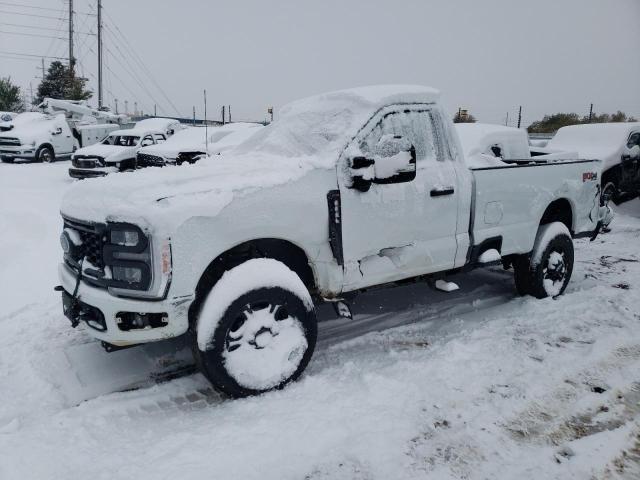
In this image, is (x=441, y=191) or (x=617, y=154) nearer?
(x=441, y=191)

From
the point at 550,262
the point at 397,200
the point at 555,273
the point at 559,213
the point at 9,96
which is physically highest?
the point at 9,96

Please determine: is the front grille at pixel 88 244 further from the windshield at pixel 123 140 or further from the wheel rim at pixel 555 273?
the windshield at pixel 123 140

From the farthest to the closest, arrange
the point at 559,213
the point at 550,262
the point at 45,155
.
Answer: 1. the point at 45,155
2. the point at 559,213
3. the point at 550,262

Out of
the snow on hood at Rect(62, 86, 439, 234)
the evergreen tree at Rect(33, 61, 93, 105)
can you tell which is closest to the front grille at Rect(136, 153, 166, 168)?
the snow on hood at Rect(62, 86, 439, 234)

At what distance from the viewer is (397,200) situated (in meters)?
4.06

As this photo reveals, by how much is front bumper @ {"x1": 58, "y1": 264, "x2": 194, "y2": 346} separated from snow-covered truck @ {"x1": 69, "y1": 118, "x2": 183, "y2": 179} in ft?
37.2

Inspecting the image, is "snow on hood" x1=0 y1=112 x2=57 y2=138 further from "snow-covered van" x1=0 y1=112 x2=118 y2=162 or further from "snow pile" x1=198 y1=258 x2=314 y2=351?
"snow pile" x1=198 y1=258 x2=314 y2=351

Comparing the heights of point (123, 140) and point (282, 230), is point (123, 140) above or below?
above

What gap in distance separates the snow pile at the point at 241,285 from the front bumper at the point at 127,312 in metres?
0.13

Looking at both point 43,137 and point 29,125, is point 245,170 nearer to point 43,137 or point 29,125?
point 43,137

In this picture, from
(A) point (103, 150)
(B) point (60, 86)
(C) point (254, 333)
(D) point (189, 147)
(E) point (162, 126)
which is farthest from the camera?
(B) point (60, 86)

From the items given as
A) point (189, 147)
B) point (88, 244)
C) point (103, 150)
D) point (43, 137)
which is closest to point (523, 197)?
point (88, 244)

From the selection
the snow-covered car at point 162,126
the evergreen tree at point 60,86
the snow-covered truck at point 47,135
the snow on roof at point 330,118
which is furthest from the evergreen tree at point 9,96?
the snow on roof at point 330,118

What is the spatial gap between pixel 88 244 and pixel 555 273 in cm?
443
